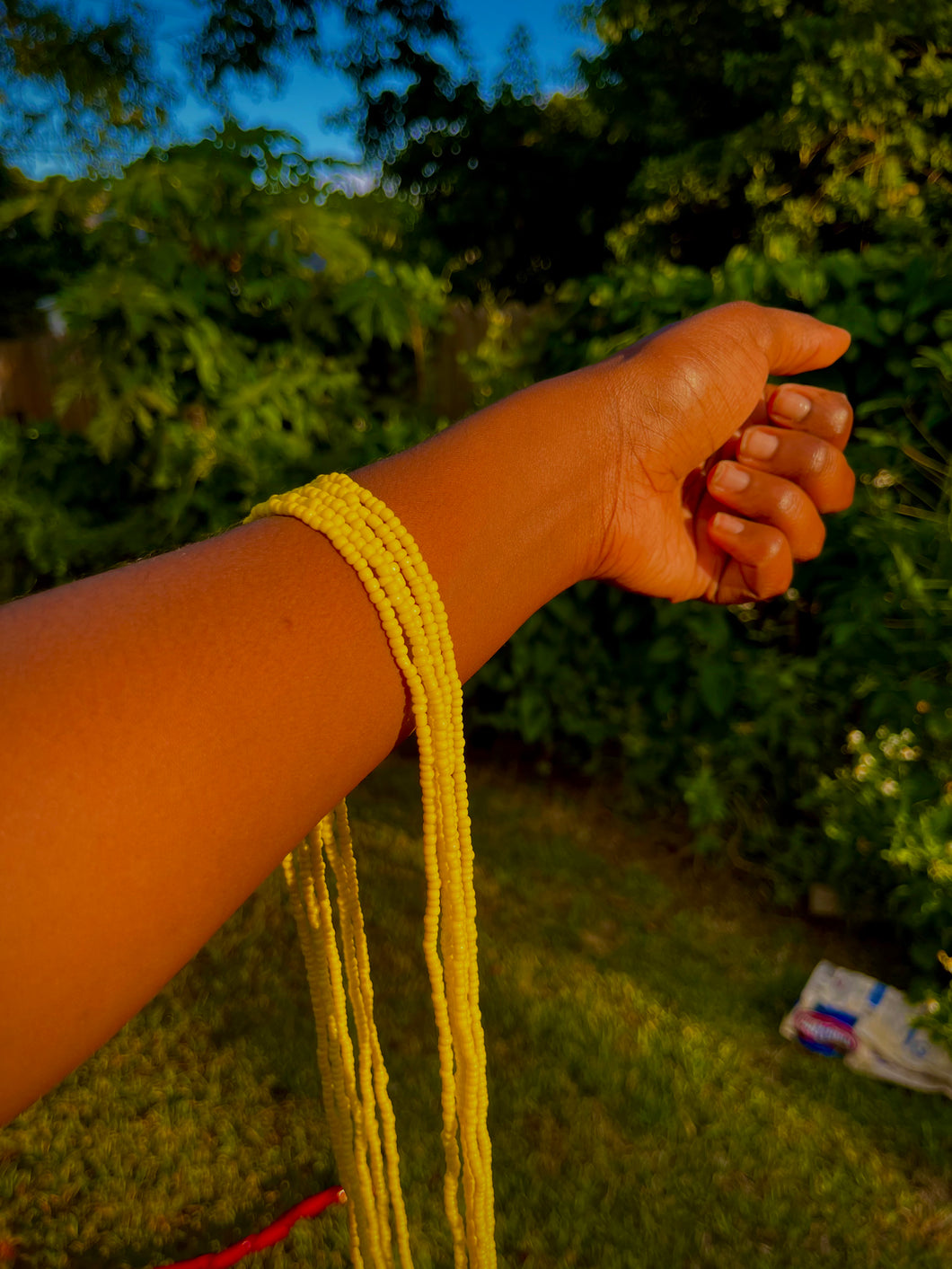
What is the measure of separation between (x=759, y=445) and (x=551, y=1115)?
179 cm

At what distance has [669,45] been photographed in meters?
11.0

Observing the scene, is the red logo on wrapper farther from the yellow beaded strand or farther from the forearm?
the forearm

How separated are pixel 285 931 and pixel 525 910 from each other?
34.4 inches

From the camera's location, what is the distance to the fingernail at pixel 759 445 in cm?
199

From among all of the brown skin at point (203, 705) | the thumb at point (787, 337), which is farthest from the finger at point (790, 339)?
the brown skin at point (203, 705)

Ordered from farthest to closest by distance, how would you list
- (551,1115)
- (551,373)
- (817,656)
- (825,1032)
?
(551,373)
(817,656)
(825,1032)
(551,1115)

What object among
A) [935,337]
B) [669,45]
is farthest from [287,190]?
[669,45]

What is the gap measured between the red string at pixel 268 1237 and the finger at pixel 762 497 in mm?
1795

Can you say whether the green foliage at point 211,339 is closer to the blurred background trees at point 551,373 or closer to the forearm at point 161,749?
the blurred background trees at point 551,373

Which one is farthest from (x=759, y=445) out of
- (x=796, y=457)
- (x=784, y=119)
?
(x=784, y=119)

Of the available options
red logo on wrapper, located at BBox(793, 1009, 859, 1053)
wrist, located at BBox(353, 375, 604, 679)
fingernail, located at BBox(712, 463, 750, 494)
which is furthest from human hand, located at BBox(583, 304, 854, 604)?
red logo on wrapper, located at BBox(793, 1009, 859, 1053)

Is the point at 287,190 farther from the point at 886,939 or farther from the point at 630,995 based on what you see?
the point at 886,939

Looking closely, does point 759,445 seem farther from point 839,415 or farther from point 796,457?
point 839,415

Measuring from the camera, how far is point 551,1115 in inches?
96.0
